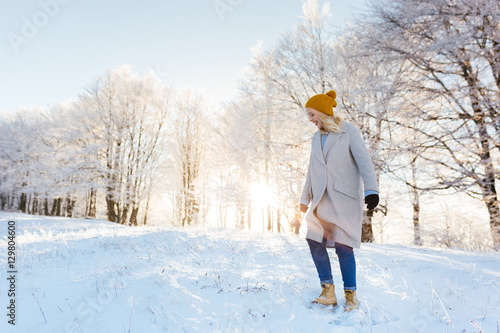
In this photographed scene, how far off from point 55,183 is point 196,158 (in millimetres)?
11337

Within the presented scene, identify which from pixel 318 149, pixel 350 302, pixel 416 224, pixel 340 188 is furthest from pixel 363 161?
pixel 416 224

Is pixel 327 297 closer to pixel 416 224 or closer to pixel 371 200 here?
pixel 371 200

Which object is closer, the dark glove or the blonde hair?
the dark glove

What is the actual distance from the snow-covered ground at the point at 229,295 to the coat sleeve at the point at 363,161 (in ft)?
3.42

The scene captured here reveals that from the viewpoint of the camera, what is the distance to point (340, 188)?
253 cm

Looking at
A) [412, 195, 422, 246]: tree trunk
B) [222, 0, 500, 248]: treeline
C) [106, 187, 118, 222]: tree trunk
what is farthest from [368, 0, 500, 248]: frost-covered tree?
[106, 187, 118, 222]: tree trunk

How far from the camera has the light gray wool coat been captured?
2479mm

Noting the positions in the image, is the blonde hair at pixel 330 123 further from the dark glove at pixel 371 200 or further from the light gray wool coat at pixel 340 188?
the dark glove at pixel 371 200

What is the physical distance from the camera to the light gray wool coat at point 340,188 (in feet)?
8.13

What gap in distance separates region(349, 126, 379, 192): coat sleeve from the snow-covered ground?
1043mm

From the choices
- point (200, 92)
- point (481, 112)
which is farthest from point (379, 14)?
point (200, 92)

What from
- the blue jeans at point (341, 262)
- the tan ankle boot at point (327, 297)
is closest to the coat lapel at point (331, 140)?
the blue jeans at point (341, 262)

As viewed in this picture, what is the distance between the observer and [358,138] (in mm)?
2637

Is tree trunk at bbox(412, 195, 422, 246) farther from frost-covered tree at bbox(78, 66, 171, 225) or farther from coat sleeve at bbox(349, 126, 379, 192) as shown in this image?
frost-covered tree at bbox(78, 66, 171, 225)
